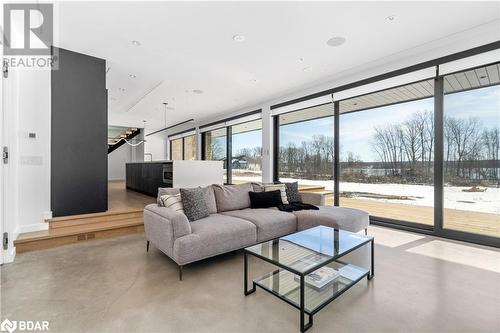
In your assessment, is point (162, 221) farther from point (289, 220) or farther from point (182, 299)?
point (289, 220)

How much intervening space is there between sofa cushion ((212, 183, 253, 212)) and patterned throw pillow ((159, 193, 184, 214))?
2.12 feet

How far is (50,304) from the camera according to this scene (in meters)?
1.84

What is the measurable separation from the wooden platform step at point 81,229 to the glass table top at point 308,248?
2566mm

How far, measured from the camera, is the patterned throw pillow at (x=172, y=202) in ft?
9.32

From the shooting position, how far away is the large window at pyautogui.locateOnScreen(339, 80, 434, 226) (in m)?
3.76

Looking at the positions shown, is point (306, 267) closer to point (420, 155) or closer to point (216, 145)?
point (420, 155)

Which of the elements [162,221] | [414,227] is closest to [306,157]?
[414,227]

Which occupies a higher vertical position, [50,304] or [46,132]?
[46,132]

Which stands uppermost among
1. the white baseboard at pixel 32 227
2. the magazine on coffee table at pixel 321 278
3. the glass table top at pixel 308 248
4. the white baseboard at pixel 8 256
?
the glass table top at pixel 308 248

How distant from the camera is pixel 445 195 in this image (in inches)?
138

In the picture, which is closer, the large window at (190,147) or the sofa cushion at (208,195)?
the sofa cushion at (208,195)

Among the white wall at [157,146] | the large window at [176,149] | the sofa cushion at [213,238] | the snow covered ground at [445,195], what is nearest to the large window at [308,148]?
the snow covered ground at [445,195]

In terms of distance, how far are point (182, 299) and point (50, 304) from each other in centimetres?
99

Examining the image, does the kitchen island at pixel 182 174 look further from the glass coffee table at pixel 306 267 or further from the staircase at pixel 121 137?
the staircase at pixel 121 137
